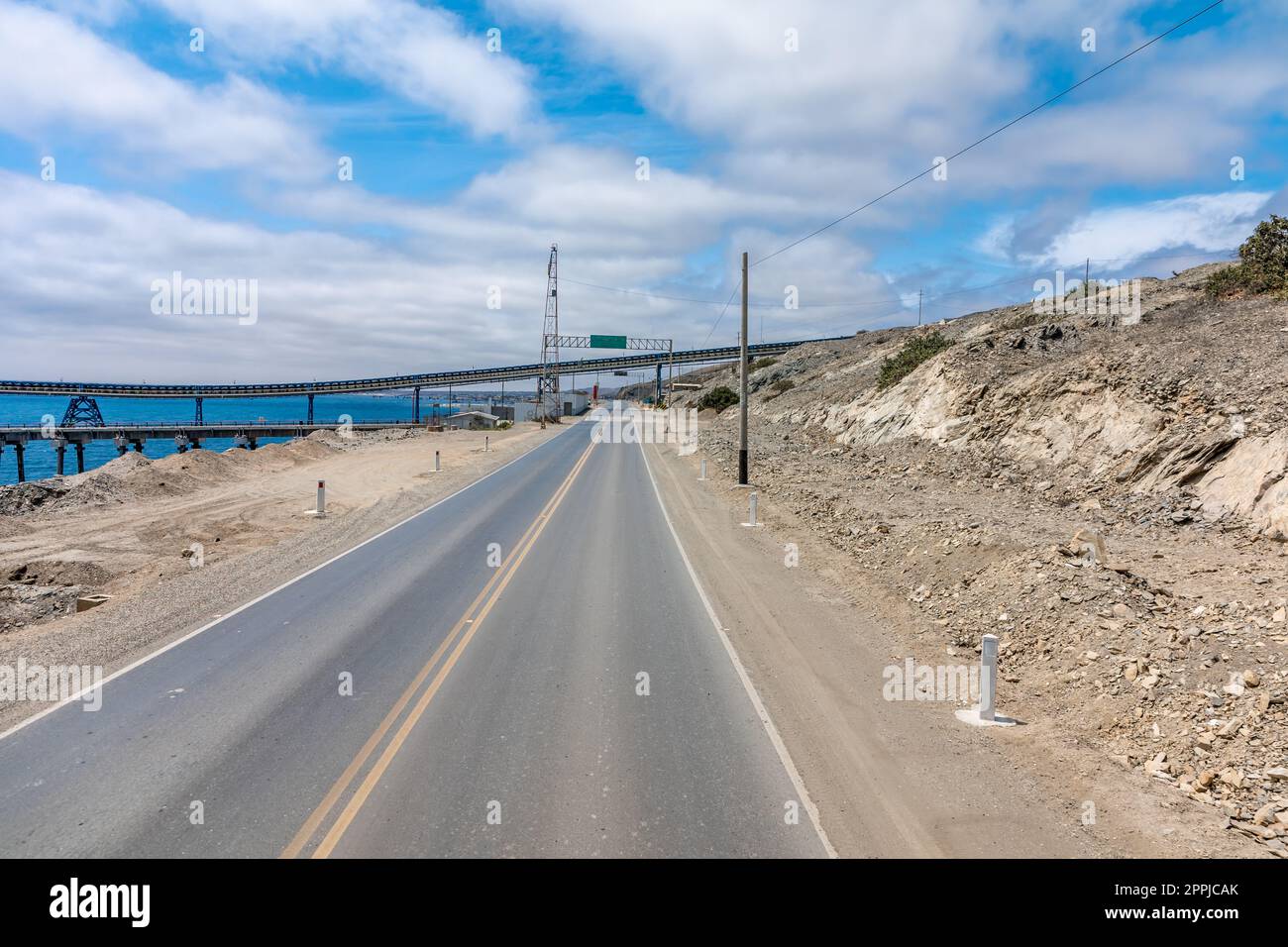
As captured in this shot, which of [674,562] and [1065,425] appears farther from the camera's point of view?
[1065,425]

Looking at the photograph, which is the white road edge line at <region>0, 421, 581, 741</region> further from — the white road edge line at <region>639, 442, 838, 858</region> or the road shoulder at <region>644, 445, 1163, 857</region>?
the road shoulder at <region>644, 445, 1163, 857</region>

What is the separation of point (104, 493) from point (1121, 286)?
44020mm

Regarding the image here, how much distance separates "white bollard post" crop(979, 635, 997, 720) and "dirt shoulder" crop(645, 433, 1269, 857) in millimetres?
243

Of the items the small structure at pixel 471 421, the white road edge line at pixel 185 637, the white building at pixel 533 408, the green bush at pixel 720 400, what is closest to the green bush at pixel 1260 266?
the white road edge line at pixel 185 637

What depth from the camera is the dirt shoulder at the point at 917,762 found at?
5785 mm

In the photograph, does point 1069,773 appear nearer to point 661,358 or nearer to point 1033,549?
point 1033,549

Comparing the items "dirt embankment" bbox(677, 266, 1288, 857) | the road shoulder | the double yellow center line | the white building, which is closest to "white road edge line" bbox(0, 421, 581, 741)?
the double yellow center line

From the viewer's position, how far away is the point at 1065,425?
759 inches

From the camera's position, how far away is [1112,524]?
14031 millimetres

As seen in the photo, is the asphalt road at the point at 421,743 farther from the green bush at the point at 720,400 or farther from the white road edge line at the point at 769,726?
the green bush at the point at 720,400

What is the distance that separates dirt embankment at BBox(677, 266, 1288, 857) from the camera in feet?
23.9

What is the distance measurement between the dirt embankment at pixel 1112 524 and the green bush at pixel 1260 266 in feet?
→ 3.24
